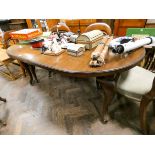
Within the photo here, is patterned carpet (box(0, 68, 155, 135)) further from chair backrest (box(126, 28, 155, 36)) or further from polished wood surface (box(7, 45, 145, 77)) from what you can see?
chair backrest (box(126, 28, 155, 36))

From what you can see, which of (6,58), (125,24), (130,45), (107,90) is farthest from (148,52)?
(6,58)

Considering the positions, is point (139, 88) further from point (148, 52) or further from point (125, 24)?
point (125, 24)

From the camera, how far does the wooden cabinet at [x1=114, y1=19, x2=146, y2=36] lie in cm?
266

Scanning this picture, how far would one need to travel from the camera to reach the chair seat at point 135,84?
0.99m

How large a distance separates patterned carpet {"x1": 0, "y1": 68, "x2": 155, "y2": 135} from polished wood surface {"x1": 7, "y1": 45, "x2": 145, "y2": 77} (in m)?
0.72

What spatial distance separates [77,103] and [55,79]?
76 cm

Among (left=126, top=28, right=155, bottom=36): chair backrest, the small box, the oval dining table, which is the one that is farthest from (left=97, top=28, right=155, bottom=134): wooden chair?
the small box

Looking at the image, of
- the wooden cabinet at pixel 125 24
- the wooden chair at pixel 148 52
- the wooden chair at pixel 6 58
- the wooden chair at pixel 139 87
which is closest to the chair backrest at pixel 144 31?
the wooden chair at pixel 148 52

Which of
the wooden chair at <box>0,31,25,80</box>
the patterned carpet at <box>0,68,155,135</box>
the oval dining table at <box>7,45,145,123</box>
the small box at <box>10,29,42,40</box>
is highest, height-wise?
the small box at <box>10,29,42,40</box>

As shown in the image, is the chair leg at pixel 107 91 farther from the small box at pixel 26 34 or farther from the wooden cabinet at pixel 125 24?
the wooden cabinet at pixel 125 24

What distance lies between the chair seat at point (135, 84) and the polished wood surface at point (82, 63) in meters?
0.22

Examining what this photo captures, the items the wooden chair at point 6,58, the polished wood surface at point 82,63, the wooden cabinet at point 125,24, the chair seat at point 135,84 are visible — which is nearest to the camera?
the polished wood surface at point 82,63

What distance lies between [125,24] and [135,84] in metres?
2.25
